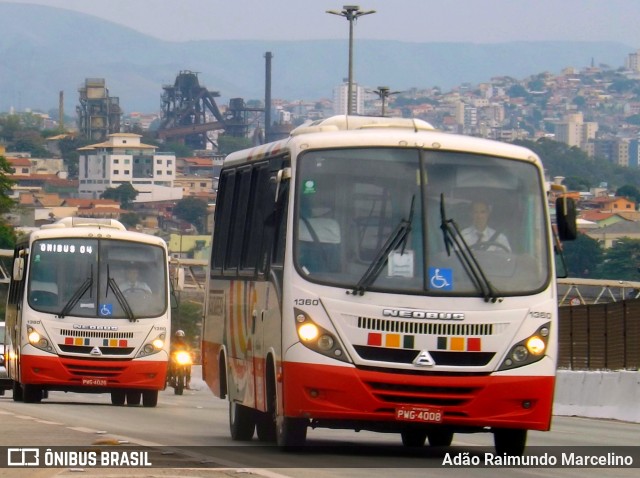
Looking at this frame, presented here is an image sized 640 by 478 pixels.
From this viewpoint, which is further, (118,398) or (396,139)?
(118,398)

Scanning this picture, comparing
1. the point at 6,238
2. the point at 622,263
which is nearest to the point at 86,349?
the point at 6,238

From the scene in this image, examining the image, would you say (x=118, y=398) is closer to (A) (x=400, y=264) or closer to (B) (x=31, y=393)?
(B) (x=31, y=393)

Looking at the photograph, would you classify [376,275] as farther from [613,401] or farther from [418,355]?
[613,401]

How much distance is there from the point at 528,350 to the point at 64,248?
1440 centimetres

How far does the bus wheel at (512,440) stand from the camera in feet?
49.3

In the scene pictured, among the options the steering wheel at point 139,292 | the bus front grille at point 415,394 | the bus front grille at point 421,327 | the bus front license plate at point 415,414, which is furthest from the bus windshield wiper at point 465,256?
the steering wheel at point 139,292

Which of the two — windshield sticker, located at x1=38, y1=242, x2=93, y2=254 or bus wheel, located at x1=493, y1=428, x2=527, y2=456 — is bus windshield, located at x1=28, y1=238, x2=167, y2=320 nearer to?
windshield sticker, located at x1=38, y1=242, x2=93, y2=254

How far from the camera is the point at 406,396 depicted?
14242mm

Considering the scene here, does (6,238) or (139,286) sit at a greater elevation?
(139,286)

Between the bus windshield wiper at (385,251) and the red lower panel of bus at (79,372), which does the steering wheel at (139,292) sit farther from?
the bus windshield wiper at (385,251)

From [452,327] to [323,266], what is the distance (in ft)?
3.64

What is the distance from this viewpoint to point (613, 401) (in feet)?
83.0

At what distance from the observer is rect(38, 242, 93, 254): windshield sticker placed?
27.8 metres

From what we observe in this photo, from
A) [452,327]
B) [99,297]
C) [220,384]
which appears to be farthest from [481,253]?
[99,297]
